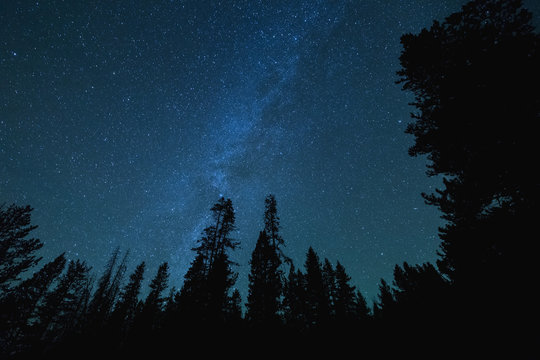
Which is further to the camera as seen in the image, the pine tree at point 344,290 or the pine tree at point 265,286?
the pine tree at point 344,290

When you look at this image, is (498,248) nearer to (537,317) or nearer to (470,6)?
(537,317)

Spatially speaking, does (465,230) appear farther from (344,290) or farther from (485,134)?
(344,290)

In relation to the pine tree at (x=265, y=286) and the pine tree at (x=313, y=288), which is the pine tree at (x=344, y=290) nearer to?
the pine tree at (x=313, y=288)

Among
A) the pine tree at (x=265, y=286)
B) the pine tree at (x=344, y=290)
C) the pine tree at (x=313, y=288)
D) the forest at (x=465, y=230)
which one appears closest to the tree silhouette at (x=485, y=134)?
the forest at (x=465, y=230)

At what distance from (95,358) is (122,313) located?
984cm

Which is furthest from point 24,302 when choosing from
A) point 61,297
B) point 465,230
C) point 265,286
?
point 465,230

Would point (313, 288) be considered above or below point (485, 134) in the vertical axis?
above

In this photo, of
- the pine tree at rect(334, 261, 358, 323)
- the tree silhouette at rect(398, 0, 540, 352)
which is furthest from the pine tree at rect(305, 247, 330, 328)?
the tree silhouette at rect(398, 0, 540, 352)

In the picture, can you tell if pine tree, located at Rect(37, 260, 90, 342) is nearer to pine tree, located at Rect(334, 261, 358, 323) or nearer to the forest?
the forest

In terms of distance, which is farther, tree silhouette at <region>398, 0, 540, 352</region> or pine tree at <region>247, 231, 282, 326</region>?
pine tree at <region>247, 231, 282, 326</region>

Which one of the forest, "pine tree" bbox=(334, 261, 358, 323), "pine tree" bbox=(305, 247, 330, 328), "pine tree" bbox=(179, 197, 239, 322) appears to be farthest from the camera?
"pine tree" bbox=(334, 261, 358, 323)

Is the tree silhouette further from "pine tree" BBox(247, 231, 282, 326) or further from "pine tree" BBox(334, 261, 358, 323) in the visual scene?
"pine tree" BBox(334, 261, 358, 323)

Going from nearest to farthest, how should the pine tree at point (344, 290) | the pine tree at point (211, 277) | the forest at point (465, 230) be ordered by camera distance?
the forest at point (465, 230), the pine tree at point (211, 277), the pine tree at point (344, 290)

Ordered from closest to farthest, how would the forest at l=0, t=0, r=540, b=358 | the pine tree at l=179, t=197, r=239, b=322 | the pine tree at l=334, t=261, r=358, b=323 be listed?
the forest at l=0, t=0, r=540, b=358
the pine tree at l=179, t=197, r=239, b=322
the pine tree at l=334, t=261, r=358, b=323
